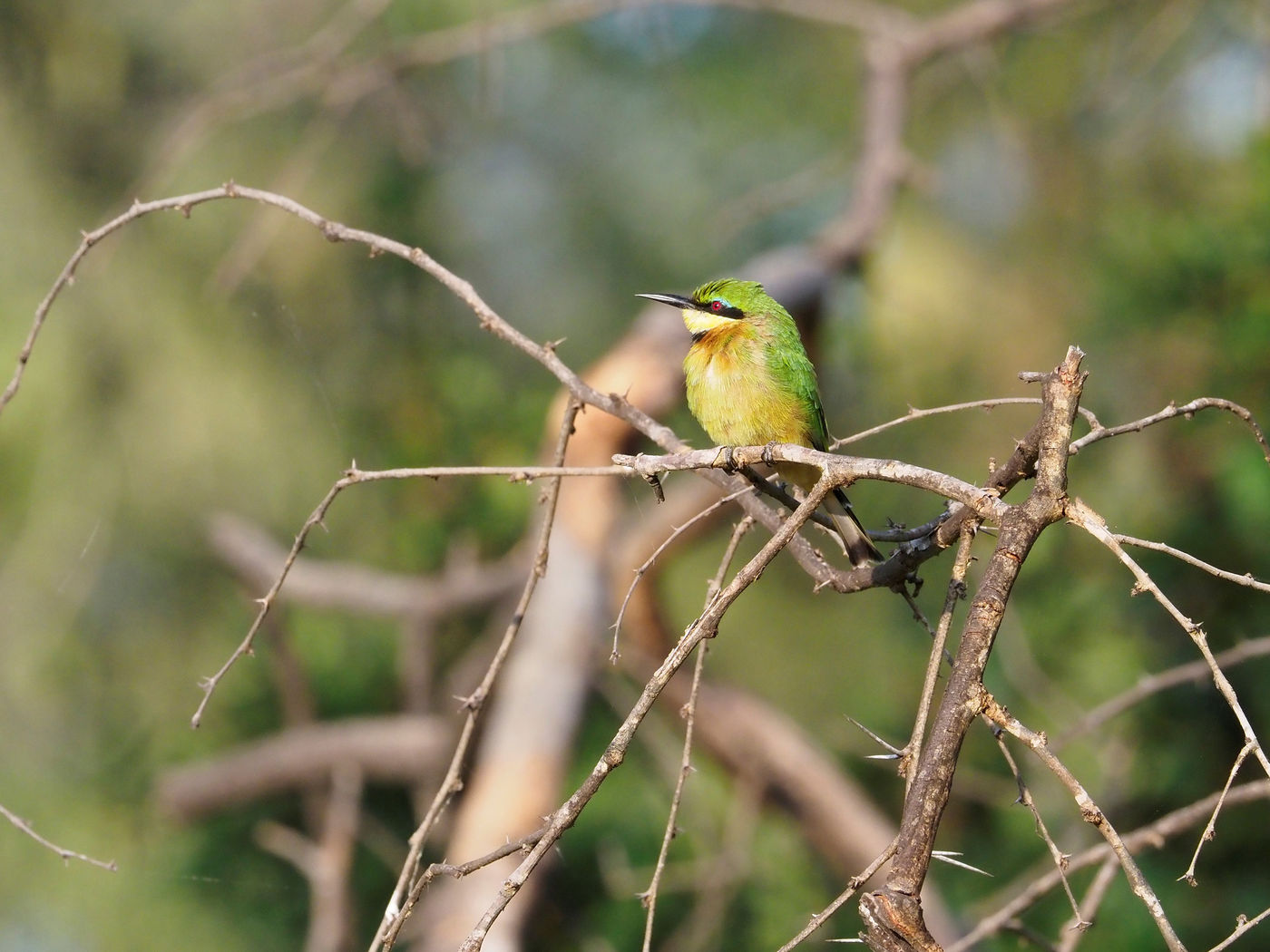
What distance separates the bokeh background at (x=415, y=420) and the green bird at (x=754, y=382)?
1320mm

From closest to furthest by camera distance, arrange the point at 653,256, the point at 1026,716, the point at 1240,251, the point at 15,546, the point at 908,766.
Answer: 1. the point at 908,766
2. the point at 1240,251
3. the point at 1026,716
4. the point at 15,546
5. the point at 653,256

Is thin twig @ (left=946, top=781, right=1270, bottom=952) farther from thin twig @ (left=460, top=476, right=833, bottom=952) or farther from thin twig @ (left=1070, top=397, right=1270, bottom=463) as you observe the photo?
thin twig @ (left=460, top=476, right=833, bottom=952)

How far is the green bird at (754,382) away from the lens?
2.42m

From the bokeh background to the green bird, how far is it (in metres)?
1.32

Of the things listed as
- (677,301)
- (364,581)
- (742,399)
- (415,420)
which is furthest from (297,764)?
(742,399)

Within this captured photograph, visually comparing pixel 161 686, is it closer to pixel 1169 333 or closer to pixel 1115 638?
pixel 1115 638

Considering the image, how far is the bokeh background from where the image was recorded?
142 inches

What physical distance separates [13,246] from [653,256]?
3.30 meters

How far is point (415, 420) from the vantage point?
4762 millimetres

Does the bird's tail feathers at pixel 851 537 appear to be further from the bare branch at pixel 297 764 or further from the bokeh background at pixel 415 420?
the bare branch at pixel 297 764

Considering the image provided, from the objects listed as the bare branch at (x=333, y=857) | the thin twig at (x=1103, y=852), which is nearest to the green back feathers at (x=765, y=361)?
the thin twig at (x=1103, y=852)

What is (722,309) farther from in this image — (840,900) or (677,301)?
(840,900)

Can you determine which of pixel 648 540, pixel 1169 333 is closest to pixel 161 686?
pixel 648 540

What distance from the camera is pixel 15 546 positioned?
14.3 feet
